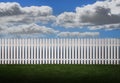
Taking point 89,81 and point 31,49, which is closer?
point 89,81

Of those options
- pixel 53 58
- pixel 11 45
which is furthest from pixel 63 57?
pixel 11 45

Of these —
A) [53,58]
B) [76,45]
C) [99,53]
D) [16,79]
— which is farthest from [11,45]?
[16,79]

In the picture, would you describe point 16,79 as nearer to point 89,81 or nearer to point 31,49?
point 89,81

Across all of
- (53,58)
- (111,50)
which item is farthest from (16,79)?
(111,50)

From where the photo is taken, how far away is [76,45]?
21.1 meters

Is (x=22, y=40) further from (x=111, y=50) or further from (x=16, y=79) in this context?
(x=16, y=79)

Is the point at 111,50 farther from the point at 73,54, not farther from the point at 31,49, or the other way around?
the point at 31,49

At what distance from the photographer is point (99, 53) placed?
2117 centimetres

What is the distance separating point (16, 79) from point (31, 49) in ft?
30.9

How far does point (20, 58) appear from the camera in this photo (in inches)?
832

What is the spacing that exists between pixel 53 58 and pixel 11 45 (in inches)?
109

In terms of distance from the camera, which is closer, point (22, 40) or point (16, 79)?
point (16, 79)

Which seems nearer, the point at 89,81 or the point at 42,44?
the point at 89,81

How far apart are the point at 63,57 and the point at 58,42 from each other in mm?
974
